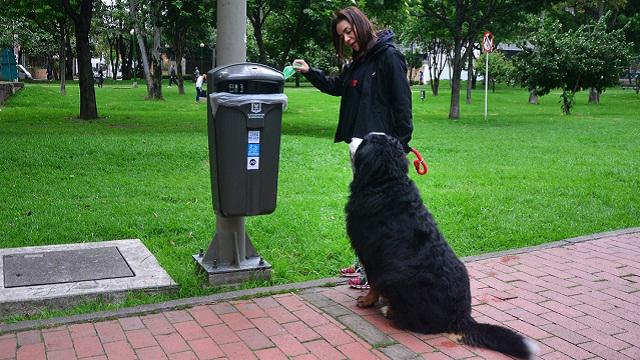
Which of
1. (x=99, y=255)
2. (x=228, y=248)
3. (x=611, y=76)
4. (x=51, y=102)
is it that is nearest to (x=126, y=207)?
(x=99, y=255)

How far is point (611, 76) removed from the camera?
25875 millimetres

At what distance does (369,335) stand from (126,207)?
13.4ft

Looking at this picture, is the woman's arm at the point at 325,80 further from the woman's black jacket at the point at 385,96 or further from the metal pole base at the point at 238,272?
the metal pole base at the point at 238,272

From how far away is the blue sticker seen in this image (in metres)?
4.69

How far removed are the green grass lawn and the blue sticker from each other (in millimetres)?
1114

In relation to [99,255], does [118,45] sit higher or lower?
higher

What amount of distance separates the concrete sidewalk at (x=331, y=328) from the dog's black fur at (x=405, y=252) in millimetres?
145

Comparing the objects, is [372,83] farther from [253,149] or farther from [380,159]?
[253,149]

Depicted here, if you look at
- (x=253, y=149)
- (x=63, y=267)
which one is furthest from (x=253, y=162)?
(x=63, y=267)

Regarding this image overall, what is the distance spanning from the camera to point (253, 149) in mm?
4707

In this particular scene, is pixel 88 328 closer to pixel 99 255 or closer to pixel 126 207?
pixel 99 255

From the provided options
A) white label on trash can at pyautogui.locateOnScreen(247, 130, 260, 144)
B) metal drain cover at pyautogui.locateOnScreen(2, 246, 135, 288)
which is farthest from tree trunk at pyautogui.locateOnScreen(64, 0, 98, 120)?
white label on trash can at pyautogui.locateOnScreen(247, 130, 260, 144)

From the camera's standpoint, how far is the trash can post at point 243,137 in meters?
4.55

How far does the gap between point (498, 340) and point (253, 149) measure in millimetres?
2105
